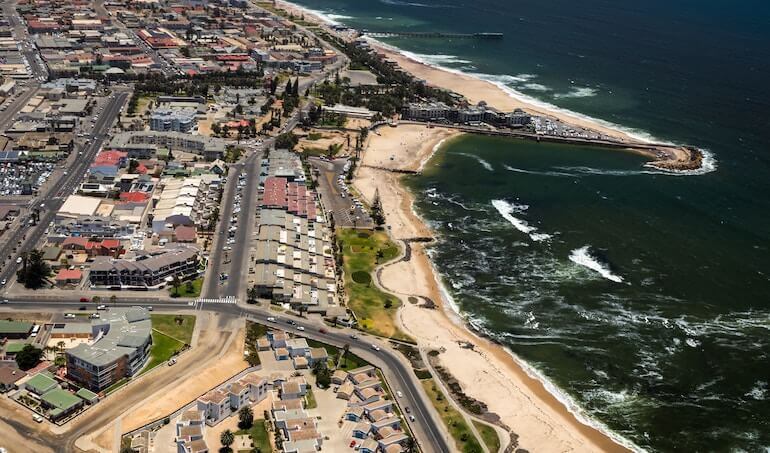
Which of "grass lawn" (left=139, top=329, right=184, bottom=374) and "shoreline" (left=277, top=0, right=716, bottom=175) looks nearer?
"grass lawn" (left=139, top=329, right=184, bottom=374)

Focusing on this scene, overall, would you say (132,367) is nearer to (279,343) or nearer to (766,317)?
(279,343)

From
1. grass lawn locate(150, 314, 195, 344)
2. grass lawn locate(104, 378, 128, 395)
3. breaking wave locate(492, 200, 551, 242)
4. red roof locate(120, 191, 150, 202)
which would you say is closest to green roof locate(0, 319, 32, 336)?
grass lawn locate(150, 314, 195, 344)

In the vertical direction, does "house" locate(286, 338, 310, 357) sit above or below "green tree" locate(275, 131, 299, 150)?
below

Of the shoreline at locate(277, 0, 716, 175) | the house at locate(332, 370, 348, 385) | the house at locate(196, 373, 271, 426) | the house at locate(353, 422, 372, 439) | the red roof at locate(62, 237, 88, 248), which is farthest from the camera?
the shoreline at locate(277, 0, 716, 175)

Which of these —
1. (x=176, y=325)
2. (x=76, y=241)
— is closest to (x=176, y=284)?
(x=176, y=325)

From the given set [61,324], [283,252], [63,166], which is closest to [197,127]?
[63,166]

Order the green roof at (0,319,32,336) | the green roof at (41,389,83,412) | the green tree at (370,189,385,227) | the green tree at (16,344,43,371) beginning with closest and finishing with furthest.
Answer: the green roof at (41,389,83,412)
the green tree at (16,344,43,371)
the green roof at (0,319,32,336)
the green tree at (370,189,385,227)

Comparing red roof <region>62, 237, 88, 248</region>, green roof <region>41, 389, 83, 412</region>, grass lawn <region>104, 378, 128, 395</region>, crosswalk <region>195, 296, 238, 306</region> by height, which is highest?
red roof <region>62, 237, 88, 248</region>

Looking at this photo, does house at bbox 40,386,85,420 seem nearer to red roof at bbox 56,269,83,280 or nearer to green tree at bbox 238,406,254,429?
green tree at bbox 238,406,254,429

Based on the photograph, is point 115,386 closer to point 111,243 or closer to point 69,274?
point 69,274
